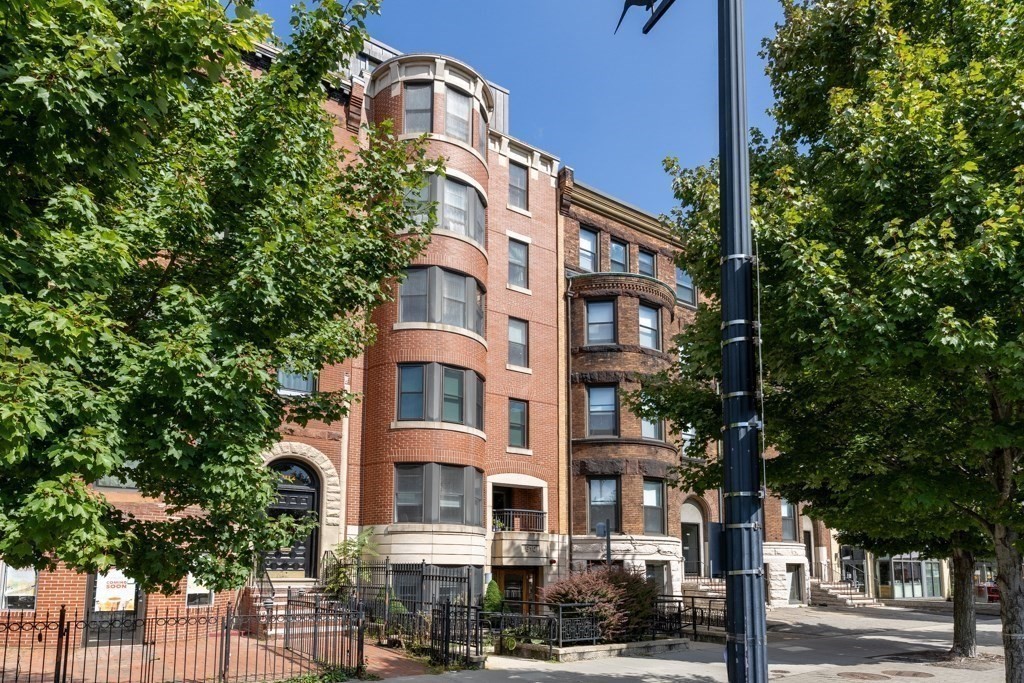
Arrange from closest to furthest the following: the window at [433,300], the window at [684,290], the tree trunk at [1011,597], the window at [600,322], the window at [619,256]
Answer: the tree trunk at [1011,597] < the window at [433,300] < the window at [600,322] < the window at [619,256] < the window at [684,290]

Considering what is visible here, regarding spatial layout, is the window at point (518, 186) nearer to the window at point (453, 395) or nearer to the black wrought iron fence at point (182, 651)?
the window at point (453, 395)

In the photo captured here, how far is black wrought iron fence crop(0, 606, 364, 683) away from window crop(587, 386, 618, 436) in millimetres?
13707

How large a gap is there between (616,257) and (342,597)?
55.5ft

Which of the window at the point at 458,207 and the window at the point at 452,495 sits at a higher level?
the window at the point at 458,207

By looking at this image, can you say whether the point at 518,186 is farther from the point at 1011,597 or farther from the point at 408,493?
the point at 1011,597

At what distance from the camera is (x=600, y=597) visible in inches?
770

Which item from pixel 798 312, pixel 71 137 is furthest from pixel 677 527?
pixel 71 137

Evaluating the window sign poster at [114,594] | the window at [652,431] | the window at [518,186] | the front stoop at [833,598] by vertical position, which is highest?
the window at [518,186]

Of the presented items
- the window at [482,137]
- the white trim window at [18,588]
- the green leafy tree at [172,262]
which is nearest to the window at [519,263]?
the window at [482,137]

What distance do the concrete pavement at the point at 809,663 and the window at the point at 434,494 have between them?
6011 millimetres

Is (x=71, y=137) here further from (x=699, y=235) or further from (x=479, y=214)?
(x=479, y=214)

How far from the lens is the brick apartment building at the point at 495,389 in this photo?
23.7m

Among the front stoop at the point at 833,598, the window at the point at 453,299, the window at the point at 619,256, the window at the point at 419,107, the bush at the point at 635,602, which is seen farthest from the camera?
the front stoop at the point at 833,598

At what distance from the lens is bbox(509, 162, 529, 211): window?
29.9 m
